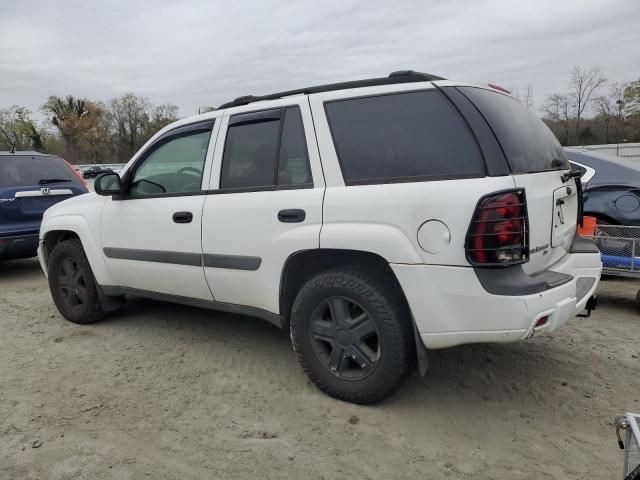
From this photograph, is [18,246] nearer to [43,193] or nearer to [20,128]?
[43,193]

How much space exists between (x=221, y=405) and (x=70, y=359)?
60.5 inches

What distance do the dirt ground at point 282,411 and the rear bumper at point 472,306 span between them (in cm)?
59

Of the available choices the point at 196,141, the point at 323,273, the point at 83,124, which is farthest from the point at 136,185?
the point at 83,124

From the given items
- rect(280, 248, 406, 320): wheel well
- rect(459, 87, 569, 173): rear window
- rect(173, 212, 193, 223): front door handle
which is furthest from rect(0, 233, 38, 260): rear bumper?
rect(459, 87, 569, 173): rear window

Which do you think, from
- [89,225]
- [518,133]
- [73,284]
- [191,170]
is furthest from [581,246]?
[73,284]

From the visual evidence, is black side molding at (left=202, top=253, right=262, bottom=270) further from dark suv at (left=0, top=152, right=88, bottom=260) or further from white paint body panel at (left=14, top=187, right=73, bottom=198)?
white paint body panel at (left=14, top=187, right=73, bottom=198)

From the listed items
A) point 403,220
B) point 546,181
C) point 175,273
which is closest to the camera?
point 403,220

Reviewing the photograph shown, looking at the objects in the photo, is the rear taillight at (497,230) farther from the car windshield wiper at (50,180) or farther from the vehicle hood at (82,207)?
the car windshield wiper at (50,180)

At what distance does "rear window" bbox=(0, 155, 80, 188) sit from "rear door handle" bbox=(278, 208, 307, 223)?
533cm

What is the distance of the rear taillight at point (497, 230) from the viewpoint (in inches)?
95.2

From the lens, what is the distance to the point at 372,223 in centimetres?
271

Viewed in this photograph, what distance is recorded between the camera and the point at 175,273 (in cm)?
374

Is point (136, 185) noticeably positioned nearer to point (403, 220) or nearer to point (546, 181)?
point (403, 220)

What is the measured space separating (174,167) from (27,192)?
3.88 metres
